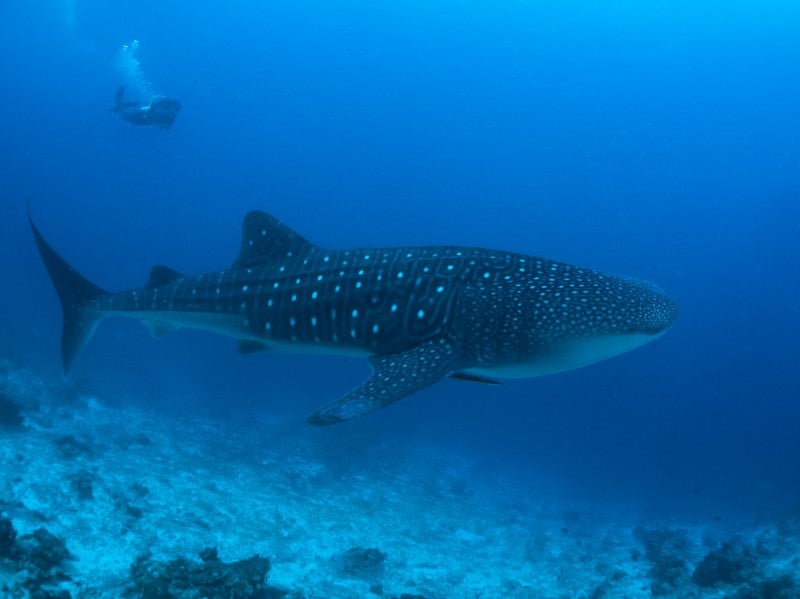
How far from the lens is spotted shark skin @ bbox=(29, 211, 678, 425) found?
193 inches

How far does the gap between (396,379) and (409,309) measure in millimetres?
932

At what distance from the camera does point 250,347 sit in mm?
7137

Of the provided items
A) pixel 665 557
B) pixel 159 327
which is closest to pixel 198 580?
pixel 159 327

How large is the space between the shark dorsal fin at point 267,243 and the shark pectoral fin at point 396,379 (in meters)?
2.14

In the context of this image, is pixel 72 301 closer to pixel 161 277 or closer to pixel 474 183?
pixel 161 277

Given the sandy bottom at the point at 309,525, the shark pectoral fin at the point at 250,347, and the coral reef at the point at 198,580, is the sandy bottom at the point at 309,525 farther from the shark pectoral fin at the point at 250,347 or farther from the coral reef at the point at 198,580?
the shark pectoral fin at the point at 250,347

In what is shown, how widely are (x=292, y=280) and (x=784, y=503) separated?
25.1 metres

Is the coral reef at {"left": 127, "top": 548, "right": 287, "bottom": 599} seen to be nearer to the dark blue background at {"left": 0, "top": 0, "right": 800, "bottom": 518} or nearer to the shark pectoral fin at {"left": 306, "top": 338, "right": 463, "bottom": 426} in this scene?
the shark pectoral fin at {"left": 306, "top": 338, "right": 463, "bottom": 426}

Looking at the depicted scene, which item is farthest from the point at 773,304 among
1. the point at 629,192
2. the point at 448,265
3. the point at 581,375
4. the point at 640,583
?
the point at 448,265

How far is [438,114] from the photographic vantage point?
113 metres

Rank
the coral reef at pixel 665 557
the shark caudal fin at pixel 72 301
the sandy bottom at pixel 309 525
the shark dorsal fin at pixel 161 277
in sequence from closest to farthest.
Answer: the shark dorsal fin at pixel 161 277 → the shark caudal fin at pixel 72 301 → the sandy bottom at pixel 309 525 → the coral reef at pixel 665 557

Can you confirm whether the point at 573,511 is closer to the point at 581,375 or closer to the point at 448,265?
the point at 448,265

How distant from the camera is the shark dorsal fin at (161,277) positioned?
304 inches

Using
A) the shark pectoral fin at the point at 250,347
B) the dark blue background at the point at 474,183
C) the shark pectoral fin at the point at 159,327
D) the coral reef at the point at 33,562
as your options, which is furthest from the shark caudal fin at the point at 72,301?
the dark blue background at the point at 474,183
